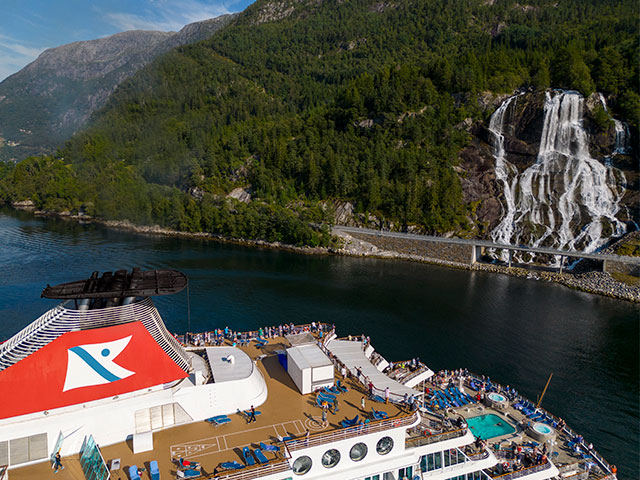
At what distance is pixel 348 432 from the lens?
12.5 metres

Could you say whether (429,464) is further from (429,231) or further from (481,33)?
(481,33)

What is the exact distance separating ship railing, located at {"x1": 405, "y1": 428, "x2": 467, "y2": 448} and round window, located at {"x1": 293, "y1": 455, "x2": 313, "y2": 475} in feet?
12.3

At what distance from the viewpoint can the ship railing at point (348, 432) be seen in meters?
11.9

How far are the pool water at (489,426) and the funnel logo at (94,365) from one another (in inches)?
559

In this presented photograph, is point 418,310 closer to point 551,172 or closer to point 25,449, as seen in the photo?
point 25,449

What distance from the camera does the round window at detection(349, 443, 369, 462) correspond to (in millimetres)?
12750

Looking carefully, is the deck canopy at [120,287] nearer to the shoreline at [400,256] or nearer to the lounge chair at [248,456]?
the lounge chair at [248,456]

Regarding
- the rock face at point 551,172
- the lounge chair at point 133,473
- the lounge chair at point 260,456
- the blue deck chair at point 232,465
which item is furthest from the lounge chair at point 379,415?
the rock face at point 551,172

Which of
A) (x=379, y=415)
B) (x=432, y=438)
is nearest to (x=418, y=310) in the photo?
(x=432, y=438)

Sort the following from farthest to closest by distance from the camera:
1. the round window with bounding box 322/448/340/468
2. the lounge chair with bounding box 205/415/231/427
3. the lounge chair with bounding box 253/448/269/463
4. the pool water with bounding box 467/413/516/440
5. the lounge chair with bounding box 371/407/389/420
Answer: the pool water with bounding box 467/413/516/440 < the lounge chair with bounding box 371/407/389/420 < the lounge chair with bounding box 205/415/231/427 < the round window with bounding box 322/448/340/468 < the lounge chair with bounding box 253/448/269/463

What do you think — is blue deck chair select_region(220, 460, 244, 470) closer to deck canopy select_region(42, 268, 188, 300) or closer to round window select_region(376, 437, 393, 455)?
round window select_region(376, 437, 393, 455)

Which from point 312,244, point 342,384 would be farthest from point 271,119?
point 342,384

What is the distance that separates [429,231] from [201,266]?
1505 inches

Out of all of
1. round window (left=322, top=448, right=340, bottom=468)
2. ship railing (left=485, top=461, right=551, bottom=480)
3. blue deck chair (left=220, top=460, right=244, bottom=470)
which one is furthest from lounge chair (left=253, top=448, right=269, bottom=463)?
ship railing (left=485, top=461, right=551, bottom=480)
